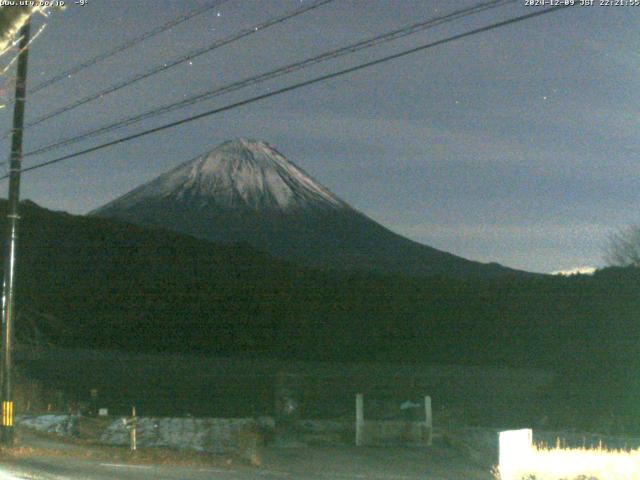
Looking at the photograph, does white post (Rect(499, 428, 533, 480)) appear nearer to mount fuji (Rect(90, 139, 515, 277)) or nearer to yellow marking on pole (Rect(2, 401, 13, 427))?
yellow marking on pole (Rect(2, 401, 13, 427))

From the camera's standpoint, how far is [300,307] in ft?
200

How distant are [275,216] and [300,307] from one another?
104 meters

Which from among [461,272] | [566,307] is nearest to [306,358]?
A: [566,307]

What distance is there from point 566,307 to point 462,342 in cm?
786

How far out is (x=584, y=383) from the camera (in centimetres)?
3769

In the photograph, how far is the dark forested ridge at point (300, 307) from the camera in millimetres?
45750

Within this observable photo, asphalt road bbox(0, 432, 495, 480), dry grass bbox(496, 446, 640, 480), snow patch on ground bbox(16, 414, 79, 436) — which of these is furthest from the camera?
snow patch on ground bbox(16, 414, 79, 436)

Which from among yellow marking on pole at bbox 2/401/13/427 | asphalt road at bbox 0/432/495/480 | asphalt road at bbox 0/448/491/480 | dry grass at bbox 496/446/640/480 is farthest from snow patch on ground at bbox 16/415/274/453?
dry grass at bbox 496/446/640/480

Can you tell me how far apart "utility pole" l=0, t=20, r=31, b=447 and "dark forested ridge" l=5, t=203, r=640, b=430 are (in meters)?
24.3

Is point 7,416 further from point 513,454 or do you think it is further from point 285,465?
point 513,454

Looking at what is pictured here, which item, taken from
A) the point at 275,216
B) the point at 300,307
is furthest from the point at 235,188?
the point at 300,307

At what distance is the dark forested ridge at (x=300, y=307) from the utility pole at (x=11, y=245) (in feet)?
79.8

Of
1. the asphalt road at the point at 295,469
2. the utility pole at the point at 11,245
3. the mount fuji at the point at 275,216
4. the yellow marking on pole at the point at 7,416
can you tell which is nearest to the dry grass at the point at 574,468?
the asphalt road at the point at 295,469

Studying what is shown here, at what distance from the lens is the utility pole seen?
643 inches
